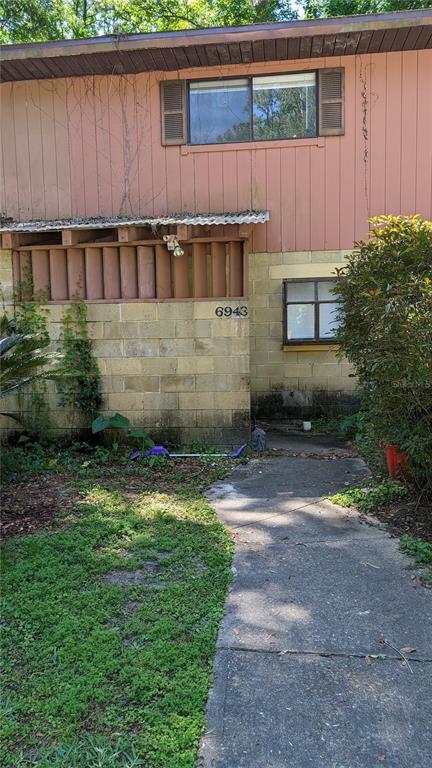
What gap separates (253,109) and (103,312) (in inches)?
157

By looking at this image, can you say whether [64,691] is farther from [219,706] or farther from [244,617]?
[244,617]

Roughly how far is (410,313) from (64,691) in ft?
11.2

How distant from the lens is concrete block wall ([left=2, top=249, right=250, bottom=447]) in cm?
734

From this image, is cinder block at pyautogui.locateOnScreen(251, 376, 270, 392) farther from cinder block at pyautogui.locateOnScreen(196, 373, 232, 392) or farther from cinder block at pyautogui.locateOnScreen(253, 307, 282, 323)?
cinder block at pyautogui.locateOnScreen(196, 373, 232, 392)

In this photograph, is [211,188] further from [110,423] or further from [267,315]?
[110,423]

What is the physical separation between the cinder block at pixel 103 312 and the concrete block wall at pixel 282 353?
2.55m

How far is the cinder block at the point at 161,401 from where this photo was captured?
7.48 metres

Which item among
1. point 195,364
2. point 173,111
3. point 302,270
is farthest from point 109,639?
point 173,111

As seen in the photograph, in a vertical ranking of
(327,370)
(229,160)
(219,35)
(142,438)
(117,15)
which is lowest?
(142,438)

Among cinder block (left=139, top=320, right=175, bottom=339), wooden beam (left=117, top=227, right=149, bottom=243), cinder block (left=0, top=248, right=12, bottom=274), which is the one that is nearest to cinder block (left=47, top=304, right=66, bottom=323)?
cinder block (left=0, top=248, right=12, bottom=274)

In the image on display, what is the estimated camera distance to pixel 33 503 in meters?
5.41

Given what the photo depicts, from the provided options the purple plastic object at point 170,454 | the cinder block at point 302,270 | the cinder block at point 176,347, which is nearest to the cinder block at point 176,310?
the cinder block at point 176,347

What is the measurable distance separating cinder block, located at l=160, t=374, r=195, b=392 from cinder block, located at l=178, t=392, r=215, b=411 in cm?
8

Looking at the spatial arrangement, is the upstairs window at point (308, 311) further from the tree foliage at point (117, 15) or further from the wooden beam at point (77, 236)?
the tree foliage at point (117, 15)
